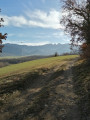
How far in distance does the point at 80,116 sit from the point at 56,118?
59.5 inches

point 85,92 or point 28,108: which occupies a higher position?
point 85,92

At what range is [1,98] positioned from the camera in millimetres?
16312

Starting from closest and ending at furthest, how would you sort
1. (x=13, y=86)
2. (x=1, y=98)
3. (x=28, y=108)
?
1. (x=28, y=108)
2. (x=1, y=98)
3. (x=13, y=86)

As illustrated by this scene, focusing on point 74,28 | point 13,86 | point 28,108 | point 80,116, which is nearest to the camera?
point 80,116

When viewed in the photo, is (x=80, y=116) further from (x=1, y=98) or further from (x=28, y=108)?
(x=1, y=98)

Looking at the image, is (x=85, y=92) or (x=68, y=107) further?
(x=85, y=92)

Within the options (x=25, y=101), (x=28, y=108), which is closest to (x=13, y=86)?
(x=25, y=101)

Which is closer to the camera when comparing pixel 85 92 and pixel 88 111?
pixel 88 111

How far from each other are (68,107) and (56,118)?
1.71 m

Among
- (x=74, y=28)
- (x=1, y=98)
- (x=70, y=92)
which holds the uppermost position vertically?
(x=74, y=28)

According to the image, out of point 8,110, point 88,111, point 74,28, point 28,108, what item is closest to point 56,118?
point 88,111

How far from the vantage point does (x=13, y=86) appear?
1991 centimetres

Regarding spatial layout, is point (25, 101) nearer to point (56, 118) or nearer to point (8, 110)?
point (8, 110)

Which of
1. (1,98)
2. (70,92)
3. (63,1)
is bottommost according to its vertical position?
(1,98)
